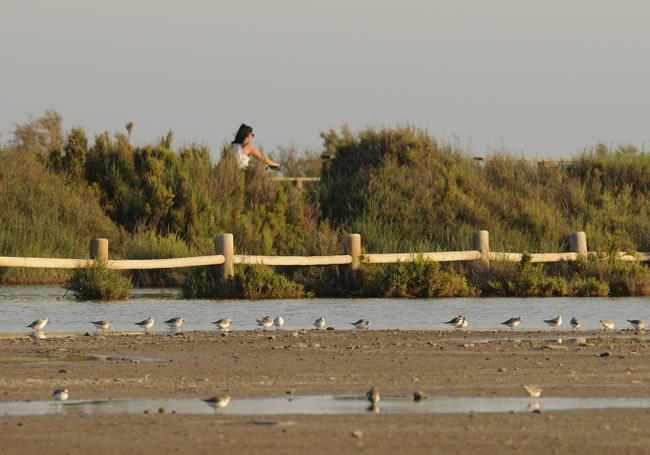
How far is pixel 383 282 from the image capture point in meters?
25.8

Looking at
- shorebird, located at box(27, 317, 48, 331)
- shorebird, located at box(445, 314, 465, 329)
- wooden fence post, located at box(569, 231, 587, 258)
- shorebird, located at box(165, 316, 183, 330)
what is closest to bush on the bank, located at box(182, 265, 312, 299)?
wooden fence post, located at box(569, 231, 587, 258)

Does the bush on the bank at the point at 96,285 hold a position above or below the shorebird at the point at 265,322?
above

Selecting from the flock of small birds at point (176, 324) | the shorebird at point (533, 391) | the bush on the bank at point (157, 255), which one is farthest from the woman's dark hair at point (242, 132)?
the shorebird at point (533, 391)

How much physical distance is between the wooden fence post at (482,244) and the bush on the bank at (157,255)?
17.0ft

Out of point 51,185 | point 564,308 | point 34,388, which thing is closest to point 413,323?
point 564,308

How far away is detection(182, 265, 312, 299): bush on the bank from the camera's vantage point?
24625mm

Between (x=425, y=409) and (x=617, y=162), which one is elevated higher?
(x=617, y=162)

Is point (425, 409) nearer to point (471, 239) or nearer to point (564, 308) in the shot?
point (564, 308)

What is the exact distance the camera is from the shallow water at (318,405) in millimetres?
9695

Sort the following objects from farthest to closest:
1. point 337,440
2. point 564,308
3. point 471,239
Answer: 1. point 471,239
2. point 564,308
3. point 337,440

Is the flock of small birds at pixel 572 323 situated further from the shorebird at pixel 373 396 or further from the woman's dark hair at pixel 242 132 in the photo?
the woman's dark hair at pixel 242 132

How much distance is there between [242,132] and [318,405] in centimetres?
2274

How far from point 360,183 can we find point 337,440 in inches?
1010

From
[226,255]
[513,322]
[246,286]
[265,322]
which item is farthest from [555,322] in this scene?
[226,255]
